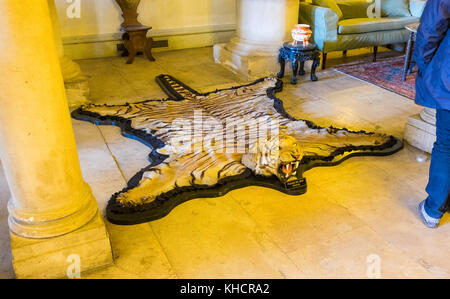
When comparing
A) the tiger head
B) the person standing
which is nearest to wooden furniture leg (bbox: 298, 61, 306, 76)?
the tiger head

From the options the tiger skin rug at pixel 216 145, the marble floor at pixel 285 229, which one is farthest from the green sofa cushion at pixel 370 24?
the marble floor at pixel 285 229

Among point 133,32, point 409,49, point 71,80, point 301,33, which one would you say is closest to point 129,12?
point 133,32

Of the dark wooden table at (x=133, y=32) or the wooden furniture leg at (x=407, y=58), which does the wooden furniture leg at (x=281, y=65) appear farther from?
the dark wooden table at (x=133, y=32)

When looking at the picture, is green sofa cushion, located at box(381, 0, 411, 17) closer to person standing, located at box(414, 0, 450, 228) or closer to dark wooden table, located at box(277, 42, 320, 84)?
dark wooden table, located at box(277, 42, 320, 84)

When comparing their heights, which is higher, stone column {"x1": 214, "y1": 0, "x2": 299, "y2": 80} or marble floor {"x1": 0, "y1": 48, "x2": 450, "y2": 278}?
stone column {"x1": 214, "y1": 0, "x2": 299, "y2": 80}

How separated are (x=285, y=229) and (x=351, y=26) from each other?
14.7 feet

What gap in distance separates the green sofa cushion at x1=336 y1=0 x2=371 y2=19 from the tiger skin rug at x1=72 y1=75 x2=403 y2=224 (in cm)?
265

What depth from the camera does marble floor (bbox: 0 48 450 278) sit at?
250 cm

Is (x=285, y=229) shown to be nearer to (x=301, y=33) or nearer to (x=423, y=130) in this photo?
(x=423, y=130)

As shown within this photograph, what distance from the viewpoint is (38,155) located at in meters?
2.28

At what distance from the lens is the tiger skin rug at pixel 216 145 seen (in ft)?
10.2
